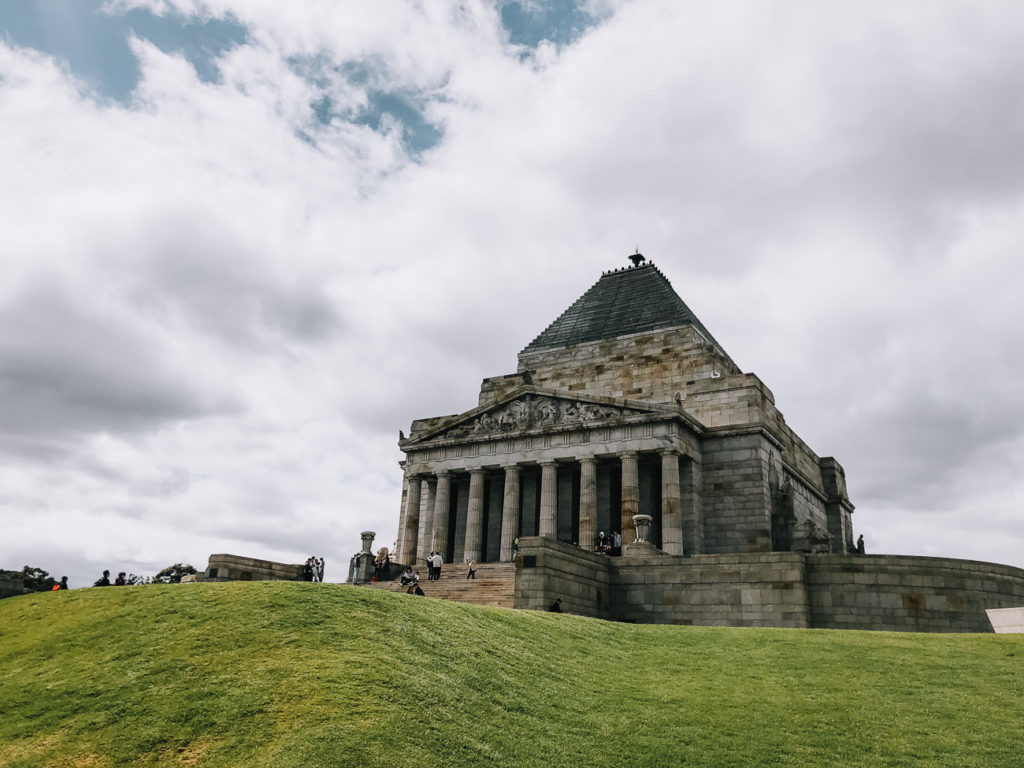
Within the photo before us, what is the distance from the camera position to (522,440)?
43656 millimetres

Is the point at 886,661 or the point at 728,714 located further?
the point at 886,661

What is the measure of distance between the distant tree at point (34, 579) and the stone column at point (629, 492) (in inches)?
956

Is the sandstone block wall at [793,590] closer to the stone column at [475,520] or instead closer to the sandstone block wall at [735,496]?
the sandstone block wall at [735,496]

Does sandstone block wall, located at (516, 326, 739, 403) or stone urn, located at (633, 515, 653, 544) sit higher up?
sandstone block wall, located at (516, 326, 739, 403)

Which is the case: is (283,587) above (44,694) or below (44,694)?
above

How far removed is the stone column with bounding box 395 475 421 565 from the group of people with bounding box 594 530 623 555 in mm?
11771

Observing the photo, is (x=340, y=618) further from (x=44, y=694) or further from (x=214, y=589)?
(x=44, y=694)

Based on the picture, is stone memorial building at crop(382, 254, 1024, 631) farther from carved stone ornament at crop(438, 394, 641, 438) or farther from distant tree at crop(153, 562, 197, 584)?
distant tree at crop(153, 562, 197, 584)

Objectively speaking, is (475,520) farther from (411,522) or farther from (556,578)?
(556,578)

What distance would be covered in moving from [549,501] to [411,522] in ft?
30.4

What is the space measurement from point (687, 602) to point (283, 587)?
16485mm

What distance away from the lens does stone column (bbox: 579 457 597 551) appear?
40250mm

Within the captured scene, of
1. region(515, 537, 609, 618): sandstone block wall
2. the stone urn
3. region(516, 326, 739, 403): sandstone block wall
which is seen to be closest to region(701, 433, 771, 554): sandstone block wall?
region(516, 326, 739, 403): sandstone block wall

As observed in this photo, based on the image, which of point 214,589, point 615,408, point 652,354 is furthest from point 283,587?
point 652,354
